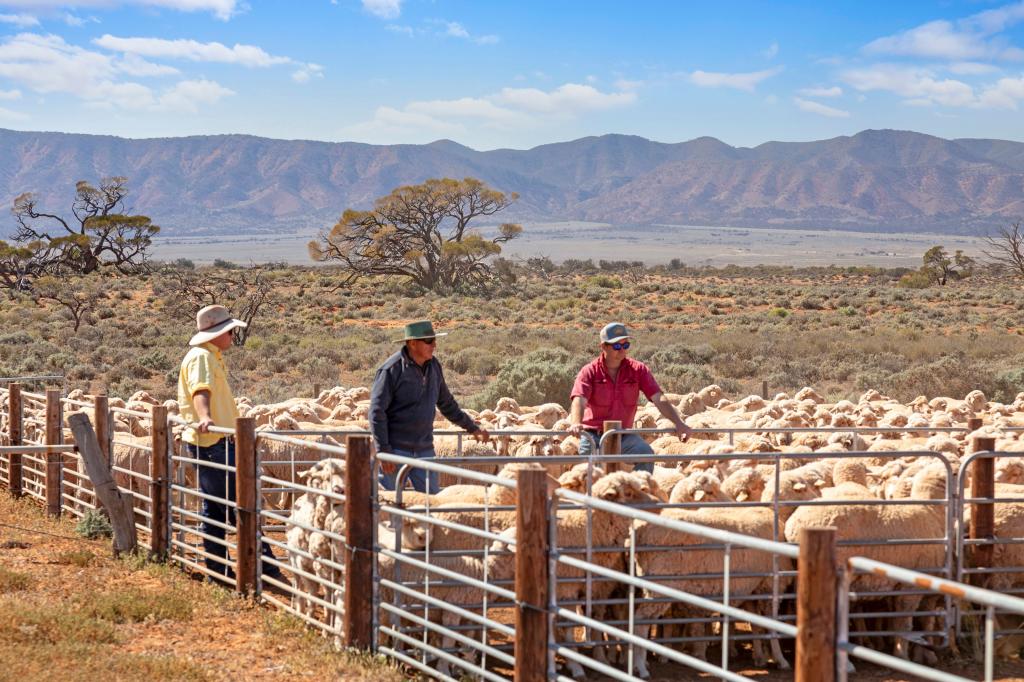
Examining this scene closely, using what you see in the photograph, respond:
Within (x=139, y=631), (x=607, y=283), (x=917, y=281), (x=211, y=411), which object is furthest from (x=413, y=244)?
(x=139, y=631)

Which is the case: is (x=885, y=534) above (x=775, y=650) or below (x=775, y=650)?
above

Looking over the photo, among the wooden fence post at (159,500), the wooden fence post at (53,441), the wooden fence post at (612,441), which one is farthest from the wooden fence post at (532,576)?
the wooden fence post at (53,441)

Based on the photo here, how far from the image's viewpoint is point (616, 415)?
10039mm

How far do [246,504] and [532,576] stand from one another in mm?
3268

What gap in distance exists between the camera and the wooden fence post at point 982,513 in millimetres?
8469

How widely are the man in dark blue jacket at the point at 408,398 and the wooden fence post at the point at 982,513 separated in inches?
142

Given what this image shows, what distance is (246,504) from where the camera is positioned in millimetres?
8508

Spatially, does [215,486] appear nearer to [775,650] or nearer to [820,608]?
[775,650]

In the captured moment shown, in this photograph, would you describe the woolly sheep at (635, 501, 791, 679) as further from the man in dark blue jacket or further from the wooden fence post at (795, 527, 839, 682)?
the wooden fence post at (795, 527, 839, 682)

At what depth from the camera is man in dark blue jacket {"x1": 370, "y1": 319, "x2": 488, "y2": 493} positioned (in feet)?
28.8

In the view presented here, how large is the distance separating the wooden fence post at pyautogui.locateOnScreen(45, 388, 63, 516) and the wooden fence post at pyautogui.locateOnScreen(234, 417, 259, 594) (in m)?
4.11

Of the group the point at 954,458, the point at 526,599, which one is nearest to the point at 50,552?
the point at 526,599

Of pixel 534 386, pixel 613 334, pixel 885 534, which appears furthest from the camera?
pixel 534 386

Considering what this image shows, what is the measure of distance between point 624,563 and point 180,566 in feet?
11.8
